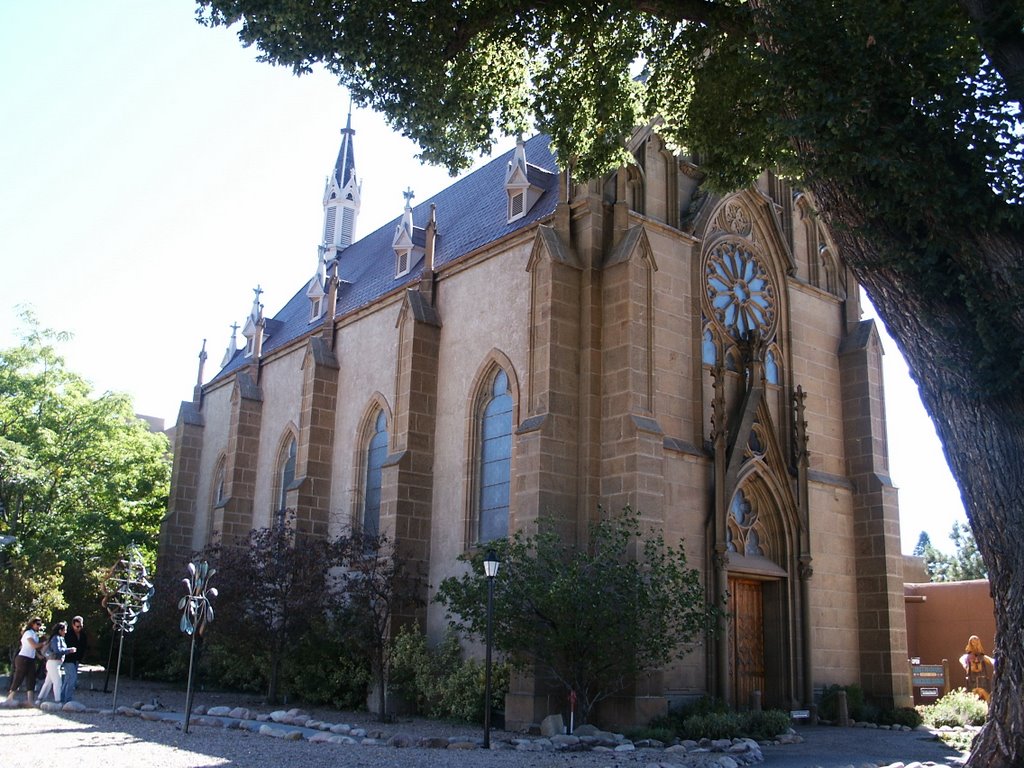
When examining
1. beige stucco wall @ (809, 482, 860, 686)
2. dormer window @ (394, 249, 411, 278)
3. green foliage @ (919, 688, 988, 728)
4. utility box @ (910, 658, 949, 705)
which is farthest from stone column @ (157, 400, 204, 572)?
green foliage @ (919, 688, 988, 728)

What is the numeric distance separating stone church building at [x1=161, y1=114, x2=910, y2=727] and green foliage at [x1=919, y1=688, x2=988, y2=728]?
0.93 meters

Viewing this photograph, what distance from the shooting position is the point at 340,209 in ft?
137

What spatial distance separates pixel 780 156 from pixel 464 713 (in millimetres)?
10477

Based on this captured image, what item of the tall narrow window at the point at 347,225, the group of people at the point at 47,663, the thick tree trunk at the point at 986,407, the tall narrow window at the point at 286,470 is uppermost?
the tall narrow window at the point at 347,225

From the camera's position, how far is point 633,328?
18.0 meters

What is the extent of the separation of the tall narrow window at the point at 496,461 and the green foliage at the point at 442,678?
7.61 ft

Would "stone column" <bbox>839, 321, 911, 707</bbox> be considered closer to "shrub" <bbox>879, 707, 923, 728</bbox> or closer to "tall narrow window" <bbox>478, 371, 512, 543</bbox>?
"shrub" <bbox>879, 707, 923, 728</bbox>

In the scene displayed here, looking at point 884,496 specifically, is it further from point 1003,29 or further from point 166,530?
point 166,530

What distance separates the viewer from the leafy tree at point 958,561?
54853mm

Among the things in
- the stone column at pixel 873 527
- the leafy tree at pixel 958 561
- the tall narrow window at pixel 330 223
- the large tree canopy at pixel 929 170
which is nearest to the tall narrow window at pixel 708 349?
the stone column at pixel 873 527

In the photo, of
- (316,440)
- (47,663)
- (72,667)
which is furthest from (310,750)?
(316,440)

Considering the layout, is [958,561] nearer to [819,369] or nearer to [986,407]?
[819,369]

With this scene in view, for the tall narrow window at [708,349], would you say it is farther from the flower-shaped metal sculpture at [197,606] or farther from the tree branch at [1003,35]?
the tree branch at [1003,35]

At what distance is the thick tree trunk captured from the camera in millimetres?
8992
